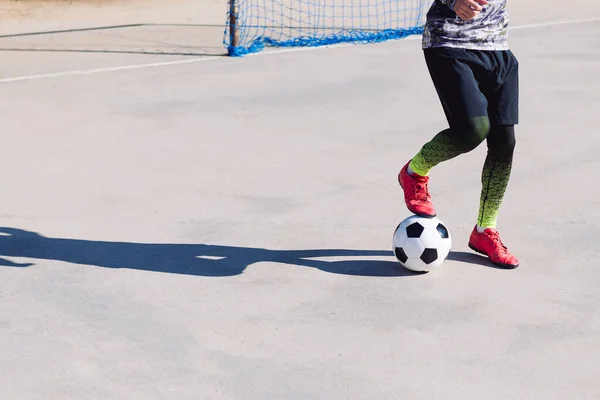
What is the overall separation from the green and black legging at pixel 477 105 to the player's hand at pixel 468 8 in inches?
9.6

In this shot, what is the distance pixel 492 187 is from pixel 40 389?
9.10 ft

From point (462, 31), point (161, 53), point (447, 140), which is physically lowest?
point (161, 53)

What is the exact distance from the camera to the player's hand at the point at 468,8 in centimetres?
558

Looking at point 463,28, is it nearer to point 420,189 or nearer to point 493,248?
point 420,189

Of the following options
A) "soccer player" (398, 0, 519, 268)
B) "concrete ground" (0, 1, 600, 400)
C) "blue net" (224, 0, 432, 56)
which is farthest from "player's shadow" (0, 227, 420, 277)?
"blue net" (224, 0, 432, 56)

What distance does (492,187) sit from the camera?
6129mm

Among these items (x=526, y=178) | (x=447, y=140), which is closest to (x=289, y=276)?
(x=447, y=140)

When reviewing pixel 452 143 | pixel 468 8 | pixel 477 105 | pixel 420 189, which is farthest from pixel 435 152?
pixel 468 8

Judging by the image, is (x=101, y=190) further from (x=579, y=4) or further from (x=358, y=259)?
(x=579, y=4)

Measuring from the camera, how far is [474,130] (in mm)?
5762

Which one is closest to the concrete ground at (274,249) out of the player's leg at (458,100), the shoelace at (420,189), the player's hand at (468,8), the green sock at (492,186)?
the green sock at (492,186)

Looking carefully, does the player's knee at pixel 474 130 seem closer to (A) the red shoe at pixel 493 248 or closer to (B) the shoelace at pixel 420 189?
(B) the shoelace at pixel 420 189

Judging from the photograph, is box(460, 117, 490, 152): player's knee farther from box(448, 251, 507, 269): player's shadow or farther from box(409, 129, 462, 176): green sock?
box(448, 251, 507, 269): player's shadow

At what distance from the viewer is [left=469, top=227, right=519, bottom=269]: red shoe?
20.1 ft
